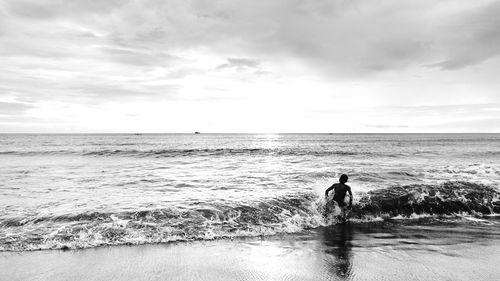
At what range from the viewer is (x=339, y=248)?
761 centimetres

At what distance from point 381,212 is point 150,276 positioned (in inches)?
348

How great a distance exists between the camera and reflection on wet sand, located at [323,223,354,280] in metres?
6.21

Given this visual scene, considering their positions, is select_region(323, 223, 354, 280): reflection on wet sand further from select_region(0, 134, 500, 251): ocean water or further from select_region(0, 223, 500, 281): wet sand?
select_region(0, 134, 500, 251): ocean water

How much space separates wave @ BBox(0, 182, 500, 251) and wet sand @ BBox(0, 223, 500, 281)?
0.64 meters

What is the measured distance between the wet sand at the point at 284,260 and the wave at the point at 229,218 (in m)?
0.64

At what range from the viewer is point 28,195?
13.2m

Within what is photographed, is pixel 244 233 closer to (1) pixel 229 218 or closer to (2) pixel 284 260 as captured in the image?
(1) pixel 229 218

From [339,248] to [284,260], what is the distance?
1.71 m

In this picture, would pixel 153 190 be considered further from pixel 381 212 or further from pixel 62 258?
pixel 381 212

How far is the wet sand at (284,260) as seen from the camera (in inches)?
234

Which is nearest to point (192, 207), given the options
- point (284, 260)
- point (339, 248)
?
point (284, 260)

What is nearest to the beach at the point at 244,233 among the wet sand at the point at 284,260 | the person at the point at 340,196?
the wet sand at the point at 284,260

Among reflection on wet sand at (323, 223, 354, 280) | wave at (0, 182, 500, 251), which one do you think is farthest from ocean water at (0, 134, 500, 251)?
reflection on wet sand at (323, 223, 354, 280)

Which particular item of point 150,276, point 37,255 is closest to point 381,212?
point 150,276
